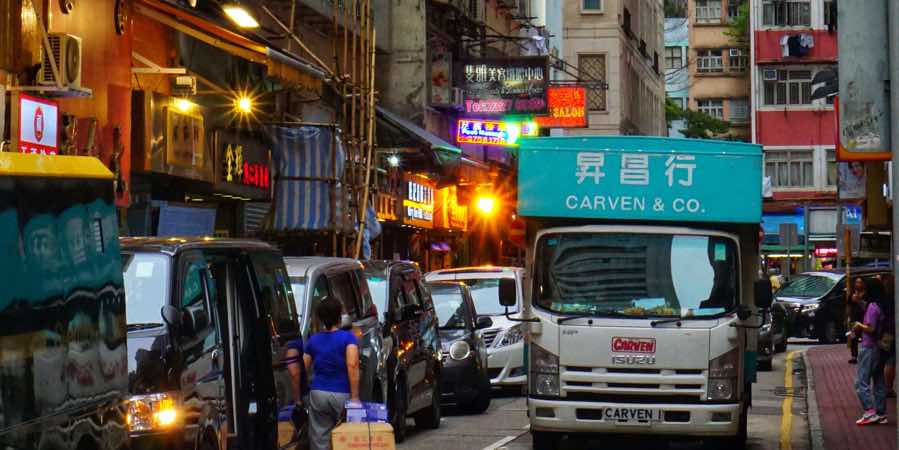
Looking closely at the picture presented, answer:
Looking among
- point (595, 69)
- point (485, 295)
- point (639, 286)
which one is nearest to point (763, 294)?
point (639, 286)

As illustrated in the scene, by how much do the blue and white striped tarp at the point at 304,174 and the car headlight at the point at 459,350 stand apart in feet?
24.0

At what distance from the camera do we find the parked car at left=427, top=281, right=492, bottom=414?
20.2m

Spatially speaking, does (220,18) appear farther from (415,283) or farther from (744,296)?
(744,296)

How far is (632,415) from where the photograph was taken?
15.2 metres

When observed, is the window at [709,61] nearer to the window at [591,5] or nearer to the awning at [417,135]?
the window at [591,5]

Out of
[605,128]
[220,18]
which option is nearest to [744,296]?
[220,18]

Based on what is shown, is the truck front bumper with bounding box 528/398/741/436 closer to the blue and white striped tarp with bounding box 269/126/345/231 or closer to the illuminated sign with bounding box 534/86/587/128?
the blue and white striped tarp with bounding box 269/126/345/231

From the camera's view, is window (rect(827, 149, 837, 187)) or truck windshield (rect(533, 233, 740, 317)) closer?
truck windshield (rect(533, 233, 740, 317))

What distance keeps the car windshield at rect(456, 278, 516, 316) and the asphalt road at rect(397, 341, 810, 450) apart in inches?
49.5

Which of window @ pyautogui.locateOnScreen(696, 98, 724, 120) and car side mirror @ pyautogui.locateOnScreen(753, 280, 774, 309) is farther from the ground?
window @ pyautogui.locateOnScreen(696, 98, 724, 120)

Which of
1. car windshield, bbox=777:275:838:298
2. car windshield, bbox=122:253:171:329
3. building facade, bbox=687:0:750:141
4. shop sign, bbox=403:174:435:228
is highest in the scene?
building facade, bbox=687:0:750:141

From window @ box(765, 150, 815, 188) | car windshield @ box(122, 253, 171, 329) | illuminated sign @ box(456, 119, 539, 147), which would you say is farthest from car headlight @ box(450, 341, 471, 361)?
window @ box(765, 150, 815, 188)

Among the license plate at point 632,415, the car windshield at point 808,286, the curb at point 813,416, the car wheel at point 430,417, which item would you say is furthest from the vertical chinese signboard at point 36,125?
the car windshield at point 808,286

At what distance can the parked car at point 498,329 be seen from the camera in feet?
75.7
